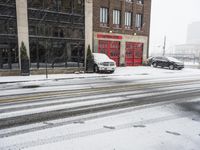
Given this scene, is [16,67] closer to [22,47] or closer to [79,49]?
[22,47]

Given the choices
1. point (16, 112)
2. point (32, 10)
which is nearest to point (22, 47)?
point (32, 10)

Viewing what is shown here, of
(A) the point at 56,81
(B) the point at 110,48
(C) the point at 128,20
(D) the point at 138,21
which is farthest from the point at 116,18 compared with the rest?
(A) the point at 56,81

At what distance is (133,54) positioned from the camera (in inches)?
1153

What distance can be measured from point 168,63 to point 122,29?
7981 mm

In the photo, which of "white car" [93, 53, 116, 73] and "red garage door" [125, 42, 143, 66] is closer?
"white car" [93, 53, 116, 73]

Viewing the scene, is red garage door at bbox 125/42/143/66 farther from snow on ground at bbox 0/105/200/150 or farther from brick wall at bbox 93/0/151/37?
snow on ground at bbox 0/105/200/150

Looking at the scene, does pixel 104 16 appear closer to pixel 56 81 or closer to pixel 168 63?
pixel 168 63

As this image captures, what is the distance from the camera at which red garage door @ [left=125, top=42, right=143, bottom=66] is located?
93.9 feet

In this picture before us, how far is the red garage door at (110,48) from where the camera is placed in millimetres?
25781

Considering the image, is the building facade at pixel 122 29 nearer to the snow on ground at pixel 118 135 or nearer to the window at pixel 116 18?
the window at pixel 116 18

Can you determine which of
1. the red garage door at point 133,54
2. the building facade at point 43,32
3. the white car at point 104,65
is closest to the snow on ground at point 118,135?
the white car at point 104,65

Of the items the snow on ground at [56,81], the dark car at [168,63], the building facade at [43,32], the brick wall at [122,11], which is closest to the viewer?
the snow on ground at [56,81]

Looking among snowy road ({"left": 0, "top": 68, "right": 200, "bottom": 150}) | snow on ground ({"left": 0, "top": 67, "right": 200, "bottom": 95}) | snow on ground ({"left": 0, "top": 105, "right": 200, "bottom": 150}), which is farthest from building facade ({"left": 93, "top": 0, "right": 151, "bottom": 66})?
snow on ground ({"left": 0, "top": 105, "right": 200, "bottom": 150})

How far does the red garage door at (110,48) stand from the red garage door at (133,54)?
1.82 m
